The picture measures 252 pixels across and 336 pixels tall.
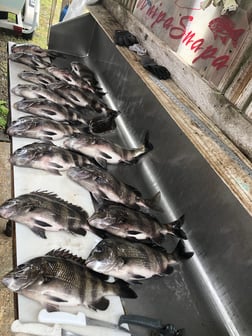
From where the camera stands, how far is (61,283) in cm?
185

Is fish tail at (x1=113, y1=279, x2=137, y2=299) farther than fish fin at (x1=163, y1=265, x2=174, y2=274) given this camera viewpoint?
No

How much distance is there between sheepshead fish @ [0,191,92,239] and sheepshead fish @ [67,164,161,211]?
328 millimetres

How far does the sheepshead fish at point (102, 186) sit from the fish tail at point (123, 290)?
780 millimetres

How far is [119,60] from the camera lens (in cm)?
443

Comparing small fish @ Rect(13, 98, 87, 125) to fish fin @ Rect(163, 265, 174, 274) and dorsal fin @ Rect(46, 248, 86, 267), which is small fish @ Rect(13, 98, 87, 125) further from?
fish fin @ Rect(163, 265, 174, 274)

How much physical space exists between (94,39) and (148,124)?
8.79ft

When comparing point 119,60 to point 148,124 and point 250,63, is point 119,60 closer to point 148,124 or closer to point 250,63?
point 148,124

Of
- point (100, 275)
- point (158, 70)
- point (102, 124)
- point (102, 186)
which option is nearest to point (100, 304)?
point (100, 275)

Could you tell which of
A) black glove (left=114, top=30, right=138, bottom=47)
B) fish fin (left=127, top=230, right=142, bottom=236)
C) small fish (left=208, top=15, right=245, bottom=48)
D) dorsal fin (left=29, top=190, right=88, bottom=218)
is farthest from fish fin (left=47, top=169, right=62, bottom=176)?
black glove (left=114, top=30, right=138, bottom=47)

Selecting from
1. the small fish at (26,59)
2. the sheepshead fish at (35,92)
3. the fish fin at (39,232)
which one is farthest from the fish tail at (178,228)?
the small fish at (26,59)

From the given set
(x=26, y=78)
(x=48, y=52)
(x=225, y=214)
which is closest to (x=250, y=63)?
(x=225, y=214)

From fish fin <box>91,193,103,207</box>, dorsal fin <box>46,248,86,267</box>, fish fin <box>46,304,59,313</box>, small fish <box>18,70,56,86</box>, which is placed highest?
fish fin <box>46,304,59,313</box>

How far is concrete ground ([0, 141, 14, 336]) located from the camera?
2.81m

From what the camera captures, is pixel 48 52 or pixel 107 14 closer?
pixel 48 52
